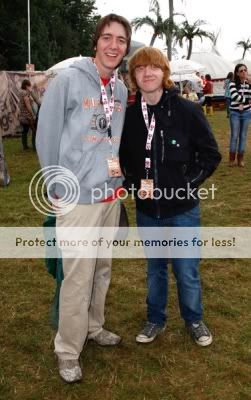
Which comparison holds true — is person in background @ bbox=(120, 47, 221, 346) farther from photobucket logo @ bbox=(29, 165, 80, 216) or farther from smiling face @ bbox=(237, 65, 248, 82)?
smiling face @ bbox=(237, 65, 248, 82)

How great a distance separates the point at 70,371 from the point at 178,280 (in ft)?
3.07

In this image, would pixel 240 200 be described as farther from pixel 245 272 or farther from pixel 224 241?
pixel 245 272

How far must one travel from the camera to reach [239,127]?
365 inches

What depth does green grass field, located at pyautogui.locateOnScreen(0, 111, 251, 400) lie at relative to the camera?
3.00 m

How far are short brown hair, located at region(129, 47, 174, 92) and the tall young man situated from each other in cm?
10

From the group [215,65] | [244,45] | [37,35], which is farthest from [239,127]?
[244,45]

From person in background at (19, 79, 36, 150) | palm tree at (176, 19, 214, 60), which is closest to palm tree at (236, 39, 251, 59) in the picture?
palm tree at (176, 19, 214, 60)

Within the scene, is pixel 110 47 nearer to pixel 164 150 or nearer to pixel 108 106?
pixel 108 106

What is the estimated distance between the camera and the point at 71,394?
294cm

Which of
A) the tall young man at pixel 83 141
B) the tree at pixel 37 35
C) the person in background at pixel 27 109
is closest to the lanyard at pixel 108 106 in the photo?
the tall young man at pixel 83 141

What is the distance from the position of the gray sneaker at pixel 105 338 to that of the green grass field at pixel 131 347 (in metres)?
0.05

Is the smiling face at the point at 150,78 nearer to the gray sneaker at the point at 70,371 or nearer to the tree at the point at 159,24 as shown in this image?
the gray sneaker at the point at 70,371

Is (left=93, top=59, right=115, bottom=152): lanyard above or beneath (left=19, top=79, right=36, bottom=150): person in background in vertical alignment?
above

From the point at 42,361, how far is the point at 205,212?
3903 millimetres
